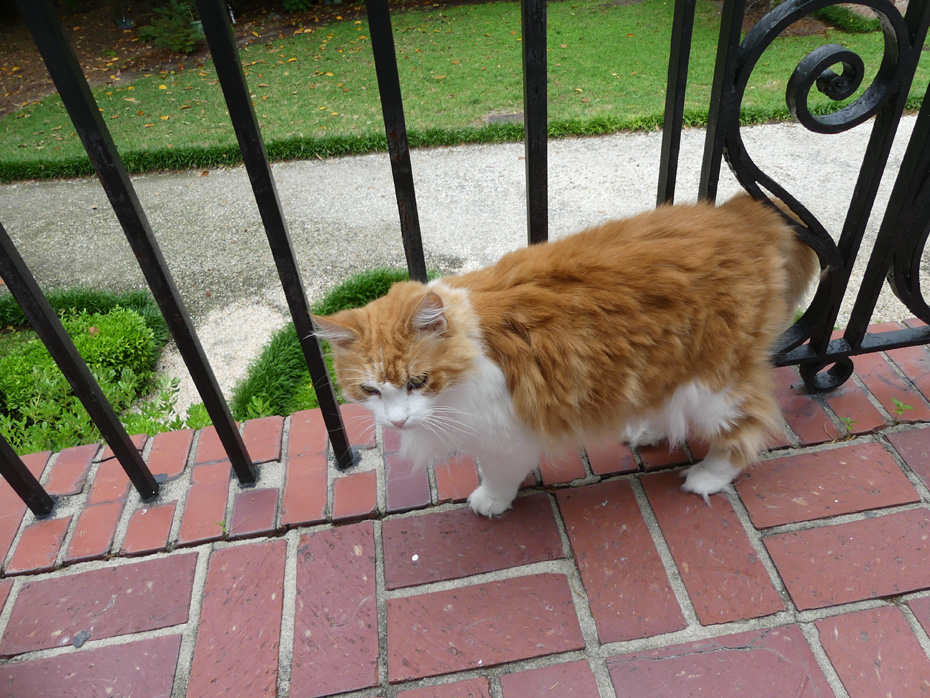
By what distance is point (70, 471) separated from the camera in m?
1.80

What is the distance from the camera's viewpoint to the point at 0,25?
7992 mm

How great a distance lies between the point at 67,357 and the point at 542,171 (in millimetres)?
1220

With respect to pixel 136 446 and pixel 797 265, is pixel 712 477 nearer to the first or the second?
pixel 797 265

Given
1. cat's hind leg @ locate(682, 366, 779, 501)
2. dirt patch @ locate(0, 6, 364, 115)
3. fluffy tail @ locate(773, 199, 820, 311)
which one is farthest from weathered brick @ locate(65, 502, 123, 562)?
dirt patch @ locate(0, 6, 364, 115)

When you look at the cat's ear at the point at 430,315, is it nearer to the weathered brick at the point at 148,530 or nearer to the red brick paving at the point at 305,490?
the red brick paving at the point at 305,490

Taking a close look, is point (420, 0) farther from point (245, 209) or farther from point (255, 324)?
point (255, 324)

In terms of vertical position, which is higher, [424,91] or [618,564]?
[618,564]

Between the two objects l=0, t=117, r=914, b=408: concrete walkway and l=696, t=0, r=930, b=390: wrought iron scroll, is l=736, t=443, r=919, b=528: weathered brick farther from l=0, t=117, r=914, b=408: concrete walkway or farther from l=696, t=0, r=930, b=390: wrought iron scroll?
l=0, t=117, r=914, b=408: concrete walkway

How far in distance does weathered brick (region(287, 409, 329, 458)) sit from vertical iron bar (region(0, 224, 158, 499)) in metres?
0.40

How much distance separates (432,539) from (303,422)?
0.60 metres

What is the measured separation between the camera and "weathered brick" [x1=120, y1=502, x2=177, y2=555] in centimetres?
159

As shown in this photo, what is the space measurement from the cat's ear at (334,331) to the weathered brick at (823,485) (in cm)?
112

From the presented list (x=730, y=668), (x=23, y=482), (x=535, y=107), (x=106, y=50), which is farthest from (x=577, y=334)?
(x=106, y=50)

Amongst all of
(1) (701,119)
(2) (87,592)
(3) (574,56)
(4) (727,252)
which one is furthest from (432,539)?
(3) (574,56)
